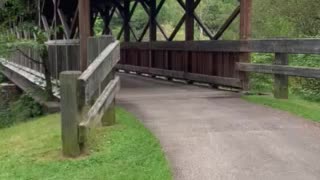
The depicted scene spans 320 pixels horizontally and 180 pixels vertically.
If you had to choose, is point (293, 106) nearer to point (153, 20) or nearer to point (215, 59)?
point (215, 59)

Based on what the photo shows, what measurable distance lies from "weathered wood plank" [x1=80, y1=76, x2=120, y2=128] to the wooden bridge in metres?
0.01

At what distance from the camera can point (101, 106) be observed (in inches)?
283

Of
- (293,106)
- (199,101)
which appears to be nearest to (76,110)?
(293,106)

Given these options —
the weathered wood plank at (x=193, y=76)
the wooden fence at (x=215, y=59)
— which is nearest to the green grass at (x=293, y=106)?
the wooden fence at (x=215, y=59)

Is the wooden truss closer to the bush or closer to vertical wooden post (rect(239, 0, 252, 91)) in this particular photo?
vertical wooden post (rect(239, 0, 252, 91))

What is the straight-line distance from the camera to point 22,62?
20.0m

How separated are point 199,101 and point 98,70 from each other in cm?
443

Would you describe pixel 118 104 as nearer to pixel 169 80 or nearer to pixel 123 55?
pixel 169 80

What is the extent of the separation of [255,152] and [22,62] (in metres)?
14.7

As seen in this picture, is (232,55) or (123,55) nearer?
(232,55)

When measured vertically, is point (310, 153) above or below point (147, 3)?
below

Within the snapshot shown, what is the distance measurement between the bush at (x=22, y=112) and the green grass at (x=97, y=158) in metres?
4.55

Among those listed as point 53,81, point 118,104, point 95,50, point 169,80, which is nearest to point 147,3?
point 169,80

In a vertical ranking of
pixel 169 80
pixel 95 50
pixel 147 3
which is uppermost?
pixel 147 3
